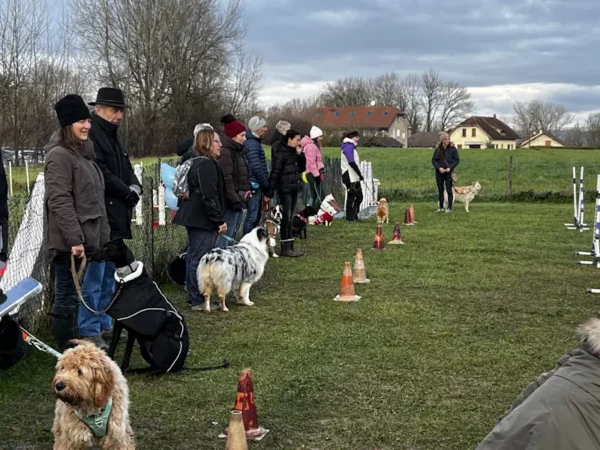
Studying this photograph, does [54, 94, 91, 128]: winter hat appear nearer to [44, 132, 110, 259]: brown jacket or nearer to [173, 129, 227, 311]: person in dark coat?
[44, 132, 110, 259]: brown jacket

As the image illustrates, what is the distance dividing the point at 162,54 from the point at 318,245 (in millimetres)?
32494

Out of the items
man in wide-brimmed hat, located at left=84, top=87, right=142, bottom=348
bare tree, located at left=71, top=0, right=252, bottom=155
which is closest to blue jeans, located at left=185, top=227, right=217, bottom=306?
man in wide-brimmed hat, located at left=84, top=87, right=142, bottom=348

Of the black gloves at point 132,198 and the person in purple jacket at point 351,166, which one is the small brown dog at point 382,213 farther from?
the black gloves at point 132,198

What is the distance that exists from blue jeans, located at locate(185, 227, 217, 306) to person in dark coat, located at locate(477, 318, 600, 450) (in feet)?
17.0

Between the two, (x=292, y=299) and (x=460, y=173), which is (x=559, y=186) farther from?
(x=292, y=299)

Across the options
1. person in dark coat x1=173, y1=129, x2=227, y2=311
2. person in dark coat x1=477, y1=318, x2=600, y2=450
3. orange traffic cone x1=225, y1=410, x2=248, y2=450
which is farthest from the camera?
person in dark coat x1=173, y1=129, x2=227, y2=311

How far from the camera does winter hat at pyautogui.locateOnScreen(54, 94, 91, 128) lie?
16.9 feet

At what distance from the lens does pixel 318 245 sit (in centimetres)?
1310

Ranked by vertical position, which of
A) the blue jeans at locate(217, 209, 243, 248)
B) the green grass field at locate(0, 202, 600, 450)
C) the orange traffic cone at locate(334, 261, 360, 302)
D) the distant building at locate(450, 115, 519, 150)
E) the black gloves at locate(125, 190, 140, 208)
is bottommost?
the green grass field at locate(0, 202, 600, 450)

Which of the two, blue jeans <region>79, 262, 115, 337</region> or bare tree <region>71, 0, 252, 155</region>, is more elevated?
bare tree <region>71, 0, 252, 155</region>

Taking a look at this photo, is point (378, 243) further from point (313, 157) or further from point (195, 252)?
point (195, 252)

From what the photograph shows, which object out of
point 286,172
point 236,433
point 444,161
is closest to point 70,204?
point 236,433

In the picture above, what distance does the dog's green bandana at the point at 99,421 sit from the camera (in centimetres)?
368

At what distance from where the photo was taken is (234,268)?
7.57 m
